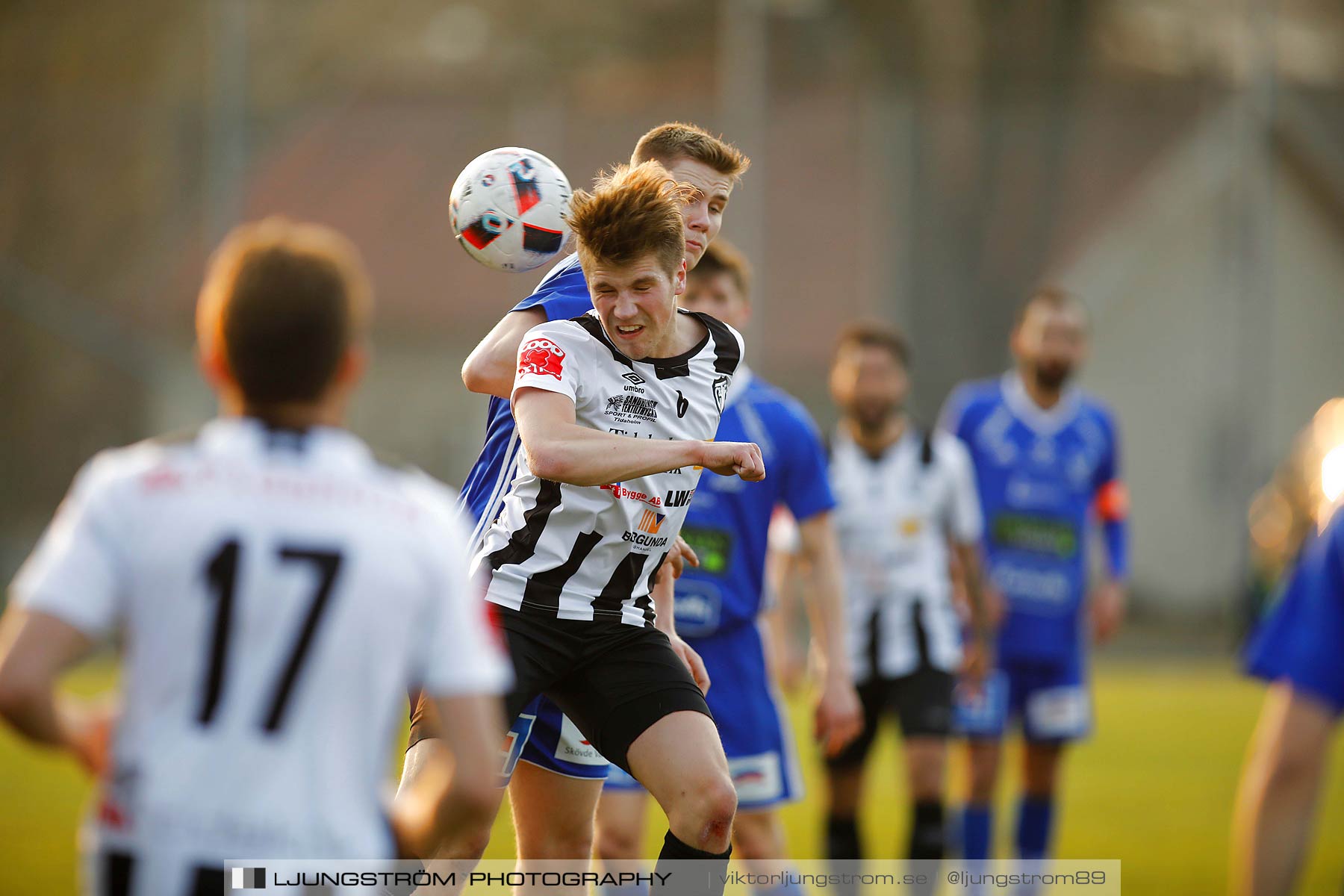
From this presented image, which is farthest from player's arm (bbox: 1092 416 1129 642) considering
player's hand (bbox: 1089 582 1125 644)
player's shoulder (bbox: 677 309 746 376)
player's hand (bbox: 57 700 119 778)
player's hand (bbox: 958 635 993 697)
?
player's hand (bbox: 57 700 119 778)

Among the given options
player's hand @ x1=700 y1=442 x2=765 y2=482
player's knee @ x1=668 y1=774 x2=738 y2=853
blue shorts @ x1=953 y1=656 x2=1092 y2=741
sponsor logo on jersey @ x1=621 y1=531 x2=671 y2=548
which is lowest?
blue shorts @ x1=953 y1=656 x2=1092 y2=741

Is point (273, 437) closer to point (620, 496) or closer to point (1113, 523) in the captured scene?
point (620, 496)

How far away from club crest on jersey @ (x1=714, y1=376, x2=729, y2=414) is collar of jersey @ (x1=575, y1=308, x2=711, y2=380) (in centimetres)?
10

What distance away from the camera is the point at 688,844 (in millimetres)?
3471

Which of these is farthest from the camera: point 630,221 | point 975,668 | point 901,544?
point 975,668

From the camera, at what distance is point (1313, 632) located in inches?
95.6

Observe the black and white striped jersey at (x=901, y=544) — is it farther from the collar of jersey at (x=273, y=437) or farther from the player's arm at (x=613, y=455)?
the collar of jersey at (x=273, y=437)

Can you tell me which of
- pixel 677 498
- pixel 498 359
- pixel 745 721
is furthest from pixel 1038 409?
pixel 498 359

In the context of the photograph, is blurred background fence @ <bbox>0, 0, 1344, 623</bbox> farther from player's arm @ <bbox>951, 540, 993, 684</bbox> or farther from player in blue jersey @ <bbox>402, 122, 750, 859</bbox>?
player in blue jersey @ <bbox>402, 122, 750, 859</bbox>

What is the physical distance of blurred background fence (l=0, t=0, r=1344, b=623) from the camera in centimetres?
1662

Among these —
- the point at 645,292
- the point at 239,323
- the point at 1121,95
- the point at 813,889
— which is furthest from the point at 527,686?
the point at 1121,95

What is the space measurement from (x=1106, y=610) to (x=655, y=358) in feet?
15.4

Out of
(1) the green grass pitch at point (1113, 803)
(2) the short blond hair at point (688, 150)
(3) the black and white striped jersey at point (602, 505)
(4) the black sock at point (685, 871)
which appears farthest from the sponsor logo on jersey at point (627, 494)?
(1) the green grass pitch at point (1113, 803)

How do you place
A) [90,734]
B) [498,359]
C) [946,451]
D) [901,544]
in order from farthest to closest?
[946,451] < [901,544] < [498,359] < [90,734]
